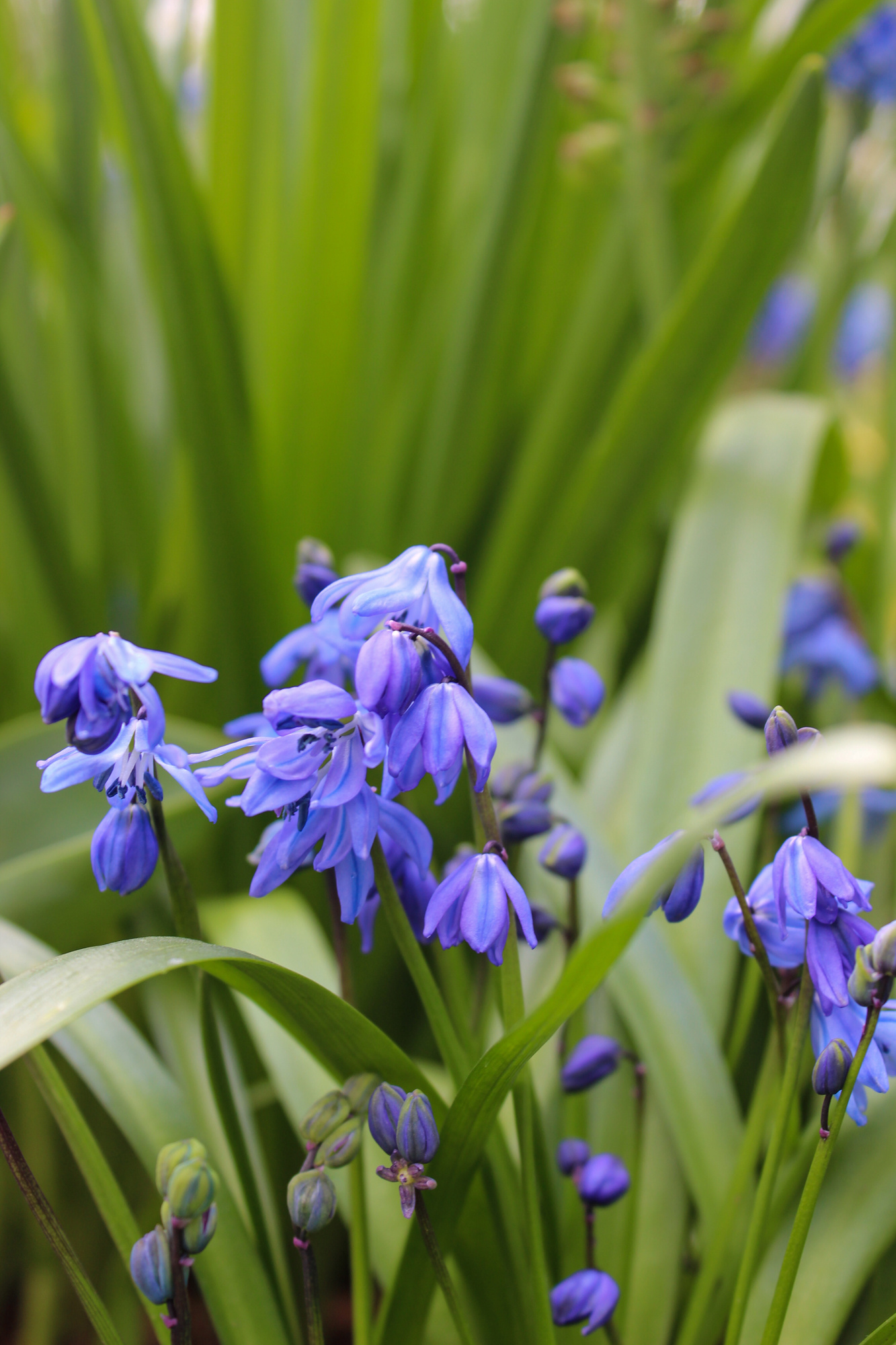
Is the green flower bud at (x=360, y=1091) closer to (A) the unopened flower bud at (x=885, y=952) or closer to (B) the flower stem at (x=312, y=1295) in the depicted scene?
(B) the flower stem at (x=312, y=1295)

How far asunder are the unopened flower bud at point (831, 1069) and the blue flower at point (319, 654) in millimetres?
333

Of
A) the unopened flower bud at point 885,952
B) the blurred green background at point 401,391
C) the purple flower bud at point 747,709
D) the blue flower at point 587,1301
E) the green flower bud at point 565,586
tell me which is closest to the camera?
the unopened flower bud at point 885,952

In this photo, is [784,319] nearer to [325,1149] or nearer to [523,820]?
[523,820]

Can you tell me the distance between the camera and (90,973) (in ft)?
1.40

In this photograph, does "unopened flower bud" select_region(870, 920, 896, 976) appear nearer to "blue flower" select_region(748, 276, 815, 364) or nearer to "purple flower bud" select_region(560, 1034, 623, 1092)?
"purple flower bud" select_region(560, 1034, 623, 1092)

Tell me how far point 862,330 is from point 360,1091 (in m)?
2.65

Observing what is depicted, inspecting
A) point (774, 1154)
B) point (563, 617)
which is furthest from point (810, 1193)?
point (563, 617)

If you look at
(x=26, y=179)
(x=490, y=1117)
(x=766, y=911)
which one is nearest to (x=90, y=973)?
(x=490, y=1117)

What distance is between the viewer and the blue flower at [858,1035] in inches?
19.4

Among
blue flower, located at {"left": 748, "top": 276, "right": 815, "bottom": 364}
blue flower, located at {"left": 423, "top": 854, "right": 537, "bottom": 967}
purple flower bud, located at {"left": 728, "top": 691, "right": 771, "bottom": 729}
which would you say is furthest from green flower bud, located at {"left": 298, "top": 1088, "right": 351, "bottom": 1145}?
blue flower, located at {"left": 748, "top": 276, "right": 815, "bottom": 364}

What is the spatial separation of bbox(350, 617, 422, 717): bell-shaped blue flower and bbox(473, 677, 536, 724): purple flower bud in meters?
0.22

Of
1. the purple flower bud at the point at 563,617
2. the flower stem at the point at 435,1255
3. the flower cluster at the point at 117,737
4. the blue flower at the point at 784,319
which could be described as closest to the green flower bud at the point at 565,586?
the purple flower bud at the point at 563,617

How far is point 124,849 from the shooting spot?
0.49 meters

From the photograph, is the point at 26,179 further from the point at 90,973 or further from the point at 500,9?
the point at 90,973
